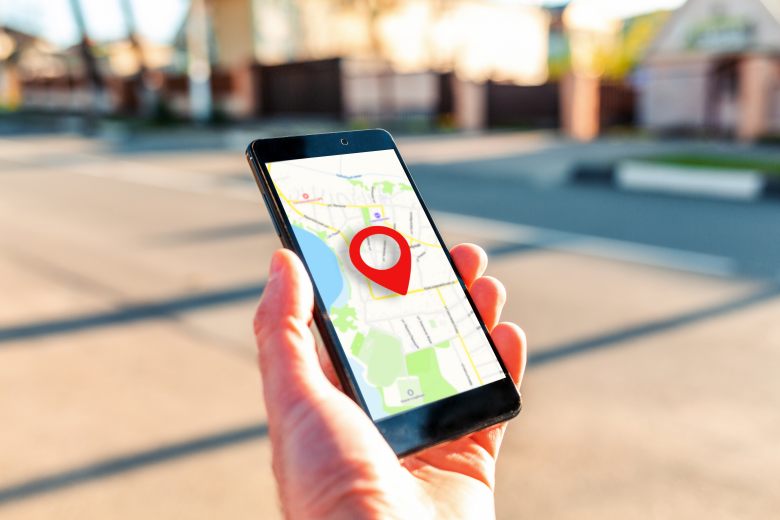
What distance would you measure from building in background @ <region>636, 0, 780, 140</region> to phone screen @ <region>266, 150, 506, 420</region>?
17.2 m

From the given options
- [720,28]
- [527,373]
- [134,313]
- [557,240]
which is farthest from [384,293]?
[720,28]

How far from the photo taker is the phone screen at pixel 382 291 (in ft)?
5.49

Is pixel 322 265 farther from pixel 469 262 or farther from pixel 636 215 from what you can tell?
pixel 636 215

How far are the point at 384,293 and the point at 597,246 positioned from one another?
5697 millimetres

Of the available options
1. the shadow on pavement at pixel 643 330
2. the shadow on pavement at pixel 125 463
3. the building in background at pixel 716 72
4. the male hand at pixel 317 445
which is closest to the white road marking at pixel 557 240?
the shadow on pavement at pixel 643 330

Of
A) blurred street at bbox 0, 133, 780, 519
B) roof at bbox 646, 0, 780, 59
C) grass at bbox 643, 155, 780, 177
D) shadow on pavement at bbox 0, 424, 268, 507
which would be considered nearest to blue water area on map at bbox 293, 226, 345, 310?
blurred street at bbox 0, 133, 780, 519

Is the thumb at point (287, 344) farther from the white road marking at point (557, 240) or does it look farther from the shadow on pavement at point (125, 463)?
the white road marking at point (557, 240)

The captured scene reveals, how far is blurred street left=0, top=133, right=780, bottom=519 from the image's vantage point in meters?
3.05

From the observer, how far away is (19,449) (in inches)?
133

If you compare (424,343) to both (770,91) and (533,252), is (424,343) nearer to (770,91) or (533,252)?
(533,252)

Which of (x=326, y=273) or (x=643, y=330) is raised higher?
(x=326, y=273)

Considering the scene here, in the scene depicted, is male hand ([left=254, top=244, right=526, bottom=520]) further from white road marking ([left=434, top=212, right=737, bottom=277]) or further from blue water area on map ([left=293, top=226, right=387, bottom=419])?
white road marking ([left=434, top=212, right=737, bottom=277])

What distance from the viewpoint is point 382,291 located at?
5.77 ft

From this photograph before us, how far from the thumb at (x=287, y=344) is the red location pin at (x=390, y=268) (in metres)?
0.31
